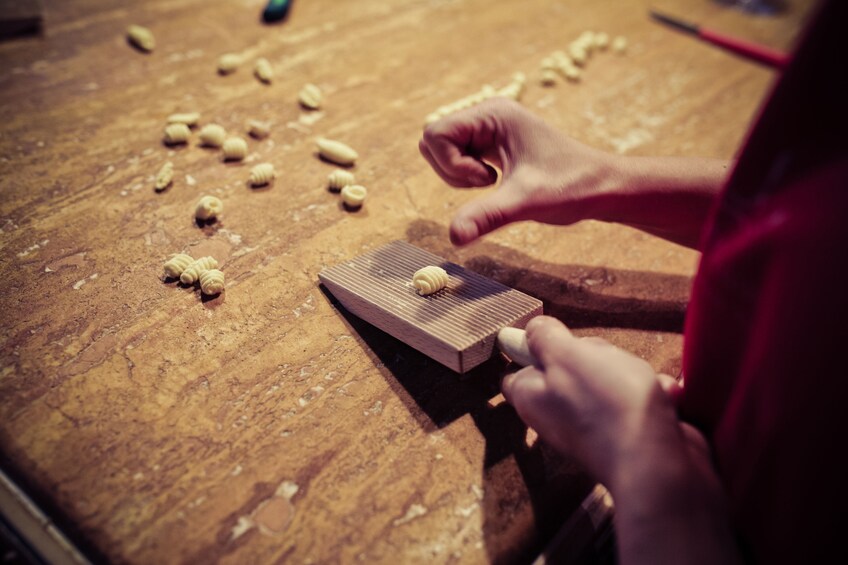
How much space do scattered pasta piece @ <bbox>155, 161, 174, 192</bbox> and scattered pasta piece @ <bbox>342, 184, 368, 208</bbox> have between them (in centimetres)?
39

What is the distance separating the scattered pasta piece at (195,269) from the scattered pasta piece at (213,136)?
0.42 m

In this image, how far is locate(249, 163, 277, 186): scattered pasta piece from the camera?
4.13 ft

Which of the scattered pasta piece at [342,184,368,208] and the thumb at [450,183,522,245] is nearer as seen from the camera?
the thumb at [450,183,522,245]

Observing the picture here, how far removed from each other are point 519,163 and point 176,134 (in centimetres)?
86

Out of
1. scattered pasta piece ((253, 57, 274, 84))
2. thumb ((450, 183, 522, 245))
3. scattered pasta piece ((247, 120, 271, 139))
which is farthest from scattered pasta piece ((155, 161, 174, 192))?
thumb ((450, 183, 522, 245))

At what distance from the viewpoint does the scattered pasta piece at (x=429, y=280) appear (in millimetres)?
924

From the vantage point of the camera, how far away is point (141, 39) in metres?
1.72

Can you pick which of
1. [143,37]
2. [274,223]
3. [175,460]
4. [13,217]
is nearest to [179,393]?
[175,460]

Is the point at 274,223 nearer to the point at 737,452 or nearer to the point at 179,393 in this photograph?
the point at 179,393

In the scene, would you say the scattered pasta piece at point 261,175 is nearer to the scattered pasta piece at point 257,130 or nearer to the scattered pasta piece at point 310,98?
the scattered pasta piece at point 257,130

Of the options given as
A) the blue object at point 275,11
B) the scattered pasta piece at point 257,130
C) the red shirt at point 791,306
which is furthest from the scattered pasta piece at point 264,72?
the red shirt at point 791,306

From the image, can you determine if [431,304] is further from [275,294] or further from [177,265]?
[177,265]

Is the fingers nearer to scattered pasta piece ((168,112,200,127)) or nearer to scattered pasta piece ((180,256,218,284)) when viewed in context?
scattered pasta piece ((180,256,218,284))

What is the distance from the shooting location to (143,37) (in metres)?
1.72
